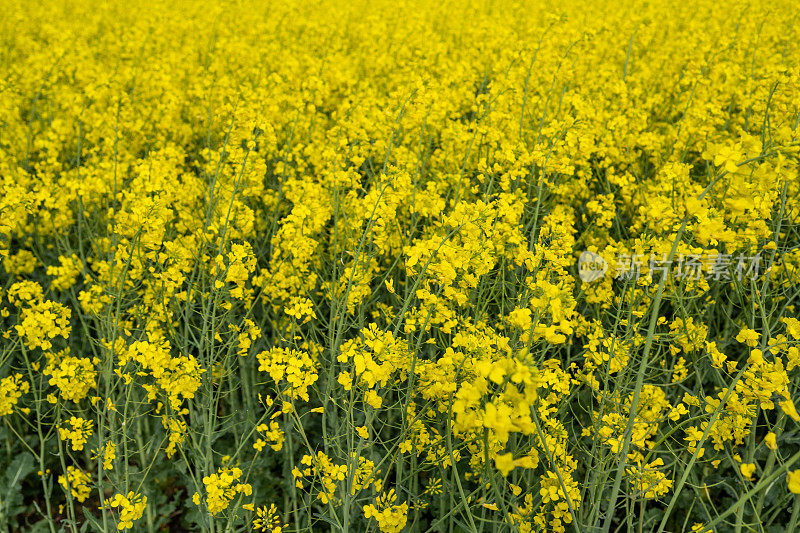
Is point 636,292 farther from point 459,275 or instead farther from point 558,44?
point 558,44

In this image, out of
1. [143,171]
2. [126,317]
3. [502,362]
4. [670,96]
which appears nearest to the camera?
[502,362]

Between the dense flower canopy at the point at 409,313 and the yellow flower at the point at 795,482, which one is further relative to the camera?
the dense flower canopy at the point at 409,313

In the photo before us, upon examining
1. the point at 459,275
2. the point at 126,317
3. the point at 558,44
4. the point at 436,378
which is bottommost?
the point at 126,317

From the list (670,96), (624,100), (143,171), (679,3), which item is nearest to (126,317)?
(143,171)

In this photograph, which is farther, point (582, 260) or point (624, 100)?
point (624, 100)

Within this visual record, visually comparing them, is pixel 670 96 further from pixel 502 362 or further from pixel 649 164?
pixel 502 362

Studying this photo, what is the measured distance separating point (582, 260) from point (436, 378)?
1250 mm

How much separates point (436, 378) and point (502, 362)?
692 mm

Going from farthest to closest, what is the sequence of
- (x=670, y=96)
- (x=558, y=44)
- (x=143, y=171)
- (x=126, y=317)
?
(x=670, y=96) → (x=558, y=44) → (x=126, y=317) → (x=143, y=171)

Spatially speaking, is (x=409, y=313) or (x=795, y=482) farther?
(x=409, y=313)

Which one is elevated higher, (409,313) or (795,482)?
(795,482)

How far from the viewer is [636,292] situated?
2.55 m

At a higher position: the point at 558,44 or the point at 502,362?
the point at 558,44

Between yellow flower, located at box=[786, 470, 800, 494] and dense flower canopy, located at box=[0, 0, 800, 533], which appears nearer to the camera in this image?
yellow flower, located at box=[786, 470, 800, 494]
